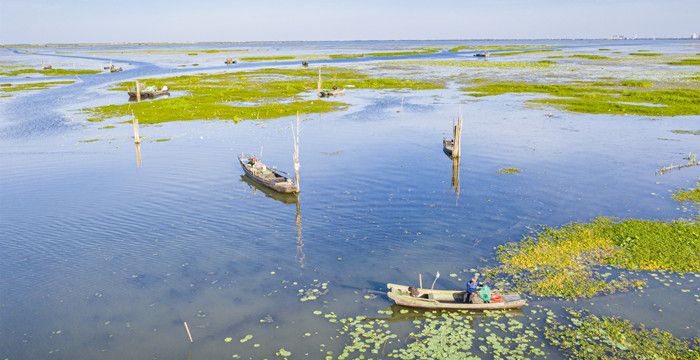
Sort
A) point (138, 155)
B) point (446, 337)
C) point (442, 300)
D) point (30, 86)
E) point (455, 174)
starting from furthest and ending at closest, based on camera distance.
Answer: point (30, 86) → point (138, 155) → point (455, 174) → point (442, 300) → point (446, 337)

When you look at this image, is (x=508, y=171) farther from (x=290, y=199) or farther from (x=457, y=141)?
(x=290, y=199)

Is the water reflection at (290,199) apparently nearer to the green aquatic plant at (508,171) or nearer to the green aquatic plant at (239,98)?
the green aquatic plant at (508,171)

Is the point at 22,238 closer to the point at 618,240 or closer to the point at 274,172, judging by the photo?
the point at 274,172

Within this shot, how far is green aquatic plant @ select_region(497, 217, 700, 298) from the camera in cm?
2469

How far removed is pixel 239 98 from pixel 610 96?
63.5 metres

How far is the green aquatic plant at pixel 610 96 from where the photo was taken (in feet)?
233

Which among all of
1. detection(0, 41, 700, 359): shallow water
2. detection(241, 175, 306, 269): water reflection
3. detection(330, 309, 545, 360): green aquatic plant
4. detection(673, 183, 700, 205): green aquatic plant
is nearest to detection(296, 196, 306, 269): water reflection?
detection(241, 175, 306, 269): water reflection

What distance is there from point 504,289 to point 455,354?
5.93 metres

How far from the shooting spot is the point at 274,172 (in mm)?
42156

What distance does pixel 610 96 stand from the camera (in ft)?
275

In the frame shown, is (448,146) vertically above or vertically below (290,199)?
above

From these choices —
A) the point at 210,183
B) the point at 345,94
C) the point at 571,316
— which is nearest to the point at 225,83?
the point at 345,94

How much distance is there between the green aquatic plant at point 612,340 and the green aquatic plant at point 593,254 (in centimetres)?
235

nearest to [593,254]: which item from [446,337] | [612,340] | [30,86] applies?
[612,340]
